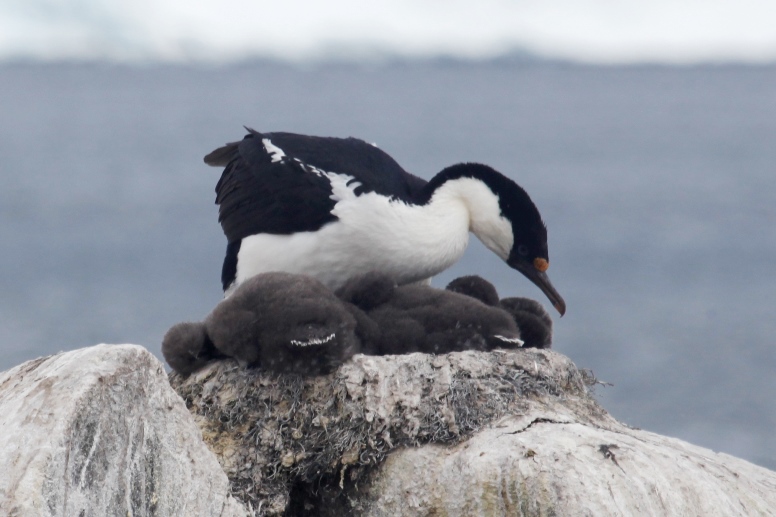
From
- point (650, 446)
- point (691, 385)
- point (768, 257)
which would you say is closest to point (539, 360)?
point (650, 446)

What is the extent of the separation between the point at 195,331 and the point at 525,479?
5.66 ft

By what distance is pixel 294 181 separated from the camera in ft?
20.9

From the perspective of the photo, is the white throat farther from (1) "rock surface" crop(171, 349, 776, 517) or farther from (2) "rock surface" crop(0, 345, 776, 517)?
(1) "rock surface" crop(171, 349, 776, 517)

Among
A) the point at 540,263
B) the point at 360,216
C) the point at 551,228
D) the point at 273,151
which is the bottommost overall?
the point at 540,263

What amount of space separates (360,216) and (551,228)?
4387 cm

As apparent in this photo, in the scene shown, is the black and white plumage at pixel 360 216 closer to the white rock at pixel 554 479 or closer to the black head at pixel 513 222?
the black head at pixel 513 222

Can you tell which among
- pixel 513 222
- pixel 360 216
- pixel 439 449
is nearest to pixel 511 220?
pixel 513 222

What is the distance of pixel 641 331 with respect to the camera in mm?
35656

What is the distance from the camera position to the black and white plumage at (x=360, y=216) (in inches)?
240

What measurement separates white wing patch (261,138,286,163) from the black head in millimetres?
855

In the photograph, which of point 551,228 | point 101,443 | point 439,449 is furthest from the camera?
point 551,228

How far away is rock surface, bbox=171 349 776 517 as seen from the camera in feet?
14.4

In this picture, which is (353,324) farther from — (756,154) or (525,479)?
(756,154)

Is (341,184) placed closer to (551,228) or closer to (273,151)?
(273,151)
